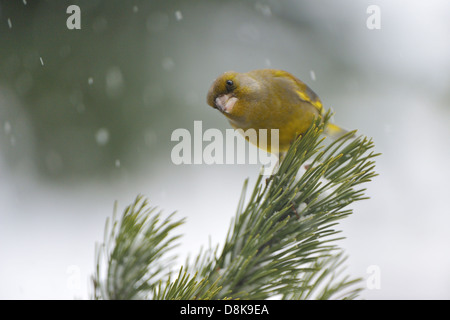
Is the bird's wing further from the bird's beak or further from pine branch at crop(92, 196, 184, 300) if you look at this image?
pine branch at crop(92, 196, 184, 300)

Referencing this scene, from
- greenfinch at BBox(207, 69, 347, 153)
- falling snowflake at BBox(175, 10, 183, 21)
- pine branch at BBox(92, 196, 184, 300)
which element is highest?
falling snowflake at BBox(175, 10, 183, 21)

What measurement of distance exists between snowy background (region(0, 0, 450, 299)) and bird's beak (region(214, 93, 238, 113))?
3.03 ft

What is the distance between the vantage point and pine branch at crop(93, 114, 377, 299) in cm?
82

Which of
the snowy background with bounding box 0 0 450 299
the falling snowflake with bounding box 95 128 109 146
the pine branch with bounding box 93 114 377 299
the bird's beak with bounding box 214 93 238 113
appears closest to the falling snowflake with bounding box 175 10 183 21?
the snowy background with bounding box 0 0 450 299

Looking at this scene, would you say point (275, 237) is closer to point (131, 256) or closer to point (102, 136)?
point (131, 256)

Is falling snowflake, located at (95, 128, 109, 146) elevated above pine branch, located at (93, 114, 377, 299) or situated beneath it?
elevated above

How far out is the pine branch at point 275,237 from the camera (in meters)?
0.82

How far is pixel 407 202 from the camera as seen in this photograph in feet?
11.2

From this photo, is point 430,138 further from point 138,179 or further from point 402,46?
point 138,179

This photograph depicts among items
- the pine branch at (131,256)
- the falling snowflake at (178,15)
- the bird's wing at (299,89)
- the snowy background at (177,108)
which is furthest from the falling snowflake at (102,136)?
the pine branch at (131,256)

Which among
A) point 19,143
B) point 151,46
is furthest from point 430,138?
point 19,143

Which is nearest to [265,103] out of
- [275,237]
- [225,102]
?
[225,102]
